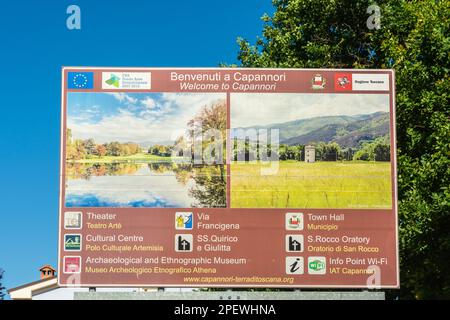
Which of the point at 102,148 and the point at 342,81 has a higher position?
the point at 342,81

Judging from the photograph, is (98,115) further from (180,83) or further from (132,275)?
(132,275)

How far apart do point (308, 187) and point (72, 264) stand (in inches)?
178

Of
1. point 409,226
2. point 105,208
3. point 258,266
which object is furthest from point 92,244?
point 409,226

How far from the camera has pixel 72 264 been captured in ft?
47.3

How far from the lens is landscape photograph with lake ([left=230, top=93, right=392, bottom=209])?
1456 centimetres

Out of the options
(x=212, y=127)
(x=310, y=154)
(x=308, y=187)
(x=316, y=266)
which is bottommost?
(x=316, y=266)

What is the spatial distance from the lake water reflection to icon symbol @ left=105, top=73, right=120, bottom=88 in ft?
4.95

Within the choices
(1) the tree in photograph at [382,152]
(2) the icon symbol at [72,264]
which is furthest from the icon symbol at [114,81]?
(1) the tree in photograph at [382,152]

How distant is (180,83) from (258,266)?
3.64 meters

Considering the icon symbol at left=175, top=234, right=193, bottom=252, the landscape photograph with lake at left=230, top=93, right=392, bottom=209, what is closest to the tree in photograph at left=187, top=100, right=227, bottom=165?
the landscape photograph with lake at left=230, top=93, right=392, bottom=209

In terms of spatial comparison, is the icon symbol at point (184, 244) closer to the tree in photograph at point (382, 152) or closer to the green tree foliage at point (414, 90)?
the tree in photograph at point (382, 152)

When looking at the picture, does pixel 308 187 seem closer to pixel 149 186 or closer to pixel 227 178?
pixel 227 178

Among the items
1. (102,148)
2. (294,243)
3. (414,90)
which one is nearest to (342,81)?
(294,243)

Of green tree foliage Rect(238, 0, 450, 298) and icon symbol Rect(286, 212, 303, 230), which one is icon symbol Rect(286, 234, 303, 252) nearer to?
icon symbol Rect(286, 212, 303, 230)
